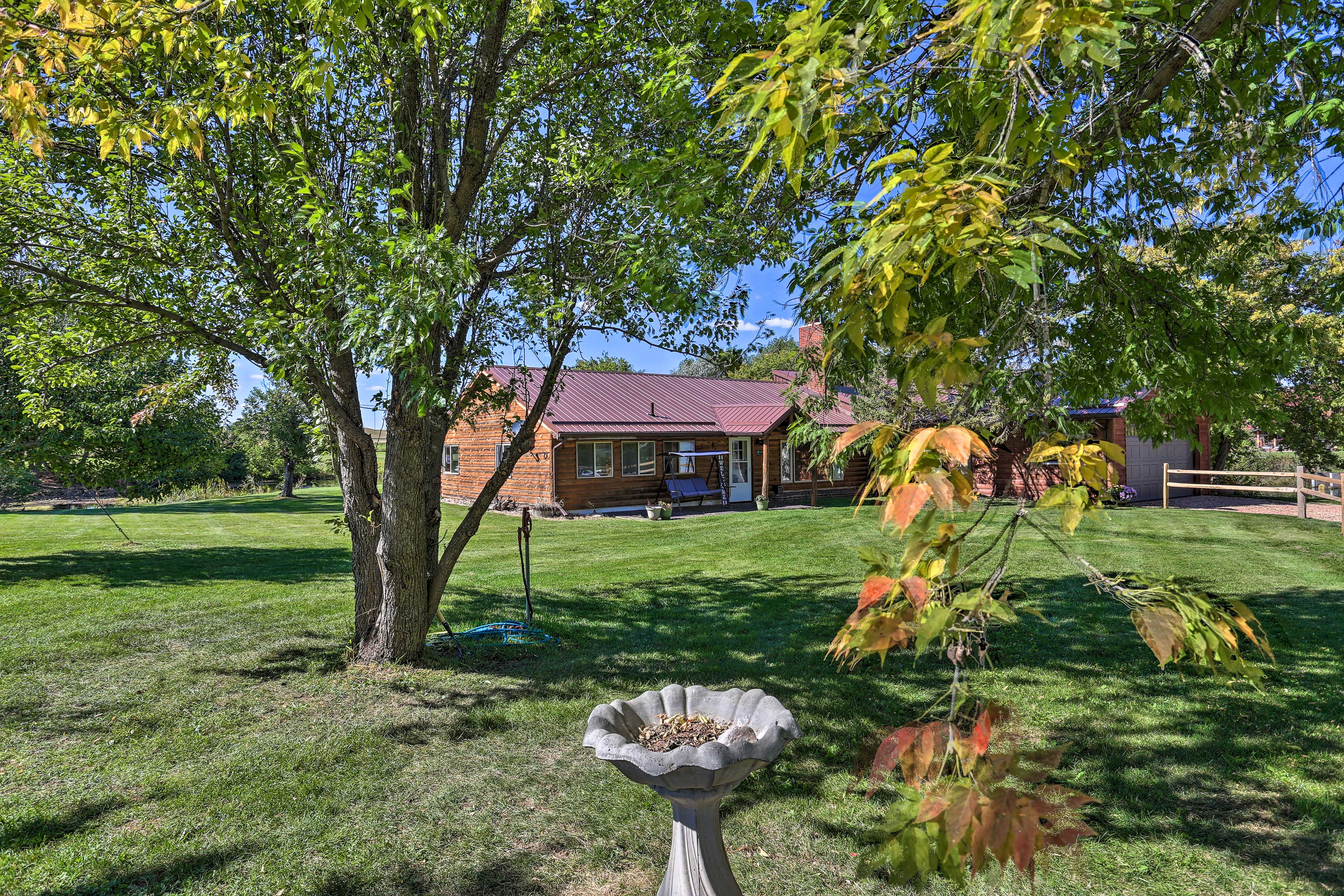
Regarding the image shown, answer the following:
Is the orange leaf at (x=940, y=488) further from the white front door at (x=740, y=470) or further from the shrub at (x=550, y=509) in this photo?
the white front door at (x=740, y=470)

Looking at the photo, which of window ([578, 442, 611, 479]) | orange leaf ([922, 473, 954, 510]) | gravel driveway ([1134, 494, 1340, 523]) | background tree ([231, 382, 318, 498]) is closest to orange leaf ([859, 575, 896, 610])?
orange leaf ([922, 473, 954, 510])

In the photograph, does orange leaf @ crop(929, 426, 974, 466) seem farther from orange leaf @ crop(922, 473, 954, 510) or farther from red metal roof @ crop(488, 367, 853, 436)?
red metal roof @ crop(488, 367, 853, 436)

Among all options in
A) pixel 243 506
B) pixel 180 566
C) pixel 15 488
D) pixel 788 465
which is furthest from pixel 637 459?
pixel 15 488

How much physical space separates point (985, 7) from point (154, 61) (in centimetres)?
674

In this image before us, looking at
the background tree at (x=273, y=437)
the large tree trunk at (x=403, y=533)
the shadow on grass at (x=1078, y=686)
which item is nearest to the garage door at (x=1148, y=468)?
the shadow on grass at (x=1078, y=686)

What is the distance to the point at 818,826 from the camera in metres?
3.99

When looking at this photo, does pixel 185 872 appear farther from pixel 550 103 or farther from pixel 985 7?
pixel 550 103

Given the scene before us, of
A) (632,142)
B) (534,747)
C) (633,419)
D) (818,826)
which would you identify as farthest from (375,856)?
(633,419)

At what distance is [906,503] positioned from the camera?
1.23m

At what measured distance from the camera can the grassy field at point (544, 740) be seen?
3592mm

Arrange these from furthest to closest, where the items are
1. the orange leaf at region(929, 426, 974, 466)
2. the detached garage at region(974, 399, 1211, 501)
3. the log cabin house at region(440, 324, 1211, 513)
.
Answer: the log cabin house at region(440, 324, 1211, 513), the detached garage at region(974, 399, 1211, 501), the orange leaf at region(929, 426, 974, 466)

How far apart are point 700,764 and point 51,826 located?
3.89 m

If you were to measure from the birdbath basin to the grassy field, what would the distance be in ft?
1.56

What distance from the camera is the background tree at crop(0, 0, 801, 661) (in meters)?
4.74
